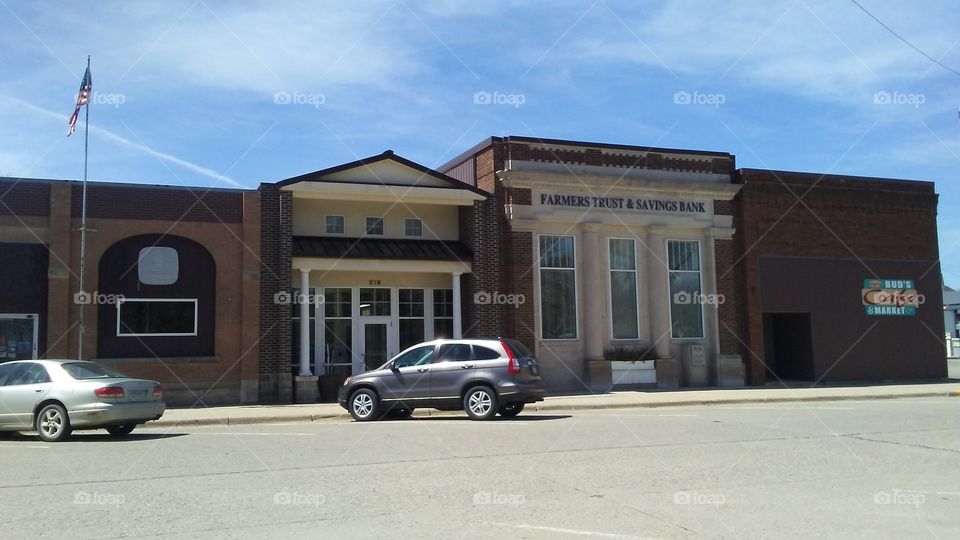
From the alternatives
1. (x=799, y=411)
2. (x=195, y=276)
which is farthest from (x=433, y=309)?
(x=799, y=411)

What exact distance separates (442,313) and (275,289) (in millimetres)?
5229

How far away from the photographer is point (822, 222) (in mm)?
28797

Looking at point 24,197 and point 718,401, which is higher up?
point 24,197

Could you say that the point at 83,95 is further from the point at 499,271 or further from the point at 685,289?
the point at 685,289

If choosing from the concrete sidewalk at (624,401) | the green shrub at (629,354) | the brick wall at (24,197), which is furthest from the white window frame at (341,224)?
the green shrub at (629,354)

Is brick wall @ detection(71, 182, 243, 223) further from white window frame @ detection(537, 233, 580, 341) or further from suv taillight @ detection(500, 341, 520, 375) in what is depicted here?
suv taillight @ detection(500, 341, 520, 375)

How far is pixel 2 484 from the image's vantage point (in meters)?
9.61

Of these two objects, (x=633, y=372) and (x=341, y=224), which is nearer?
(x=341, y=224)

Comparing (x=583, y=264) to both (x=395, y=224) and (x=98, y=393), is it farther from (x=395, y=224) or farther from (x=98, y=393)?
(x=98, y=393)

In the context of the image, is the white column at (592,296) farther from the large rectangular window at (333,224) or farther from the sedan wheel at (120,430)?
the sedan wheel at (120,430)

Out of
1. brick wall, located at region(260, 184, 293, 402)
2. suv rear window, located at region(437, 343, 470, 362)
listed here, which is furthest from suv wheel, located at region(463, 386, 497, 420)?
brick wall, located at region(260, 184, 293, 402)

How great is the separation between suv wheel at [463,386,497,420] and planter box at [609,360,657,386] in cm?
948

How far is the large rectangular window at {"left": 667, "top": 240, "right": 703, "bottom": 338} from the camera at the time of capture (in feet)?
89.7

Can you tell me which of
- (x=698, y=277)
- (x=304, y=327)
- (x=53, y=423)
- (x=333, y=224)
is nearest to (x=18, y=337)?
(x=304, y=327)
